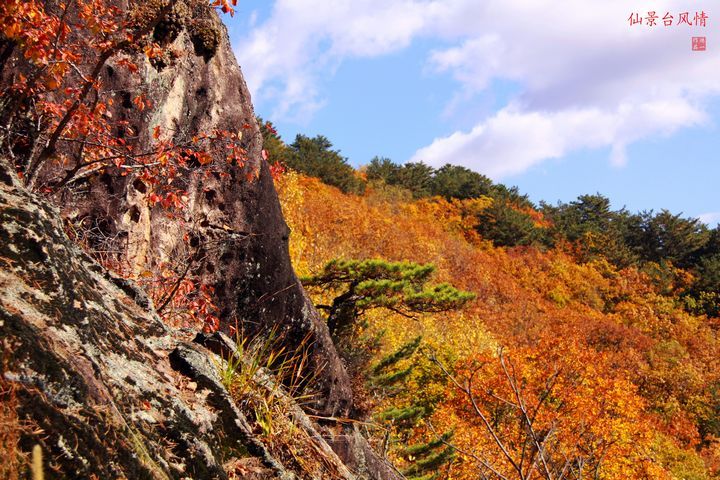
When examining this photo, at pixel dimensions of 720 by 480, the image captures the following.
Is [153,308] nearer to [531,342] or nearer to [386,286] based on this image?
[386,286]

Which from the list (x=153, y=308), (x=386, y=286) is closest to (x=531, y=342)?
(x=386, y=286)

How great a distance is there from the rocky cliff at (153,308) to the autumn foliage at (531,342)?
3960mm

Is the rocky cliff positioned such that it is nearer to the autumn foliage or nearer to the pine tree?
the pine tree

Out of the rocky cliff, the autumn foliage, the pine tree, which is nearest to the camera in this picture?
the rocky cliff

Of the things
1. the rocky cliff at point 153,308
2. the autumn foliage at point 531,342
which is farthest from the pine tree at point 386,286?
the rocky cliff at point 153,308

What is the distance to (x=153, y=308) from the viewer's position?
3510mm

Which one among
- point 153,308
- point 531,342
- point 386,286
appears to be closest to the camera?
point 153,308

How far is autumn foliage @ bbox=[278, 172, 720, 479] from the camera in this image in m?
17.2

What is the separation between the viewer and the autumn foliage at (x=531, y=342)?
17188 mm

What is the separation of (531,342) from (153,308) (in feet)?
89.8

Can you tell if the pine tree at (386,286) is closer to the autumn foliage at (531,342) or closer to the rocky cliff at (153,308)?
the autumn foliage at (531,342)

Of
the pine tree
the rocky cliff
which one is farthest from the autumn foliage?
the rocky cliff

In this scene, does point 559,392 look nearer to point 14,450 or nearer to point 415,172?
point 14,450

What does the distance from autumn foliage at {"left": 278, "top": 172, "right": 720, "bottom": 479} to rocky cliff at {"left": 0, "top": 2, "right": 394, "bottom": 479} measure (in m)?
3.96
